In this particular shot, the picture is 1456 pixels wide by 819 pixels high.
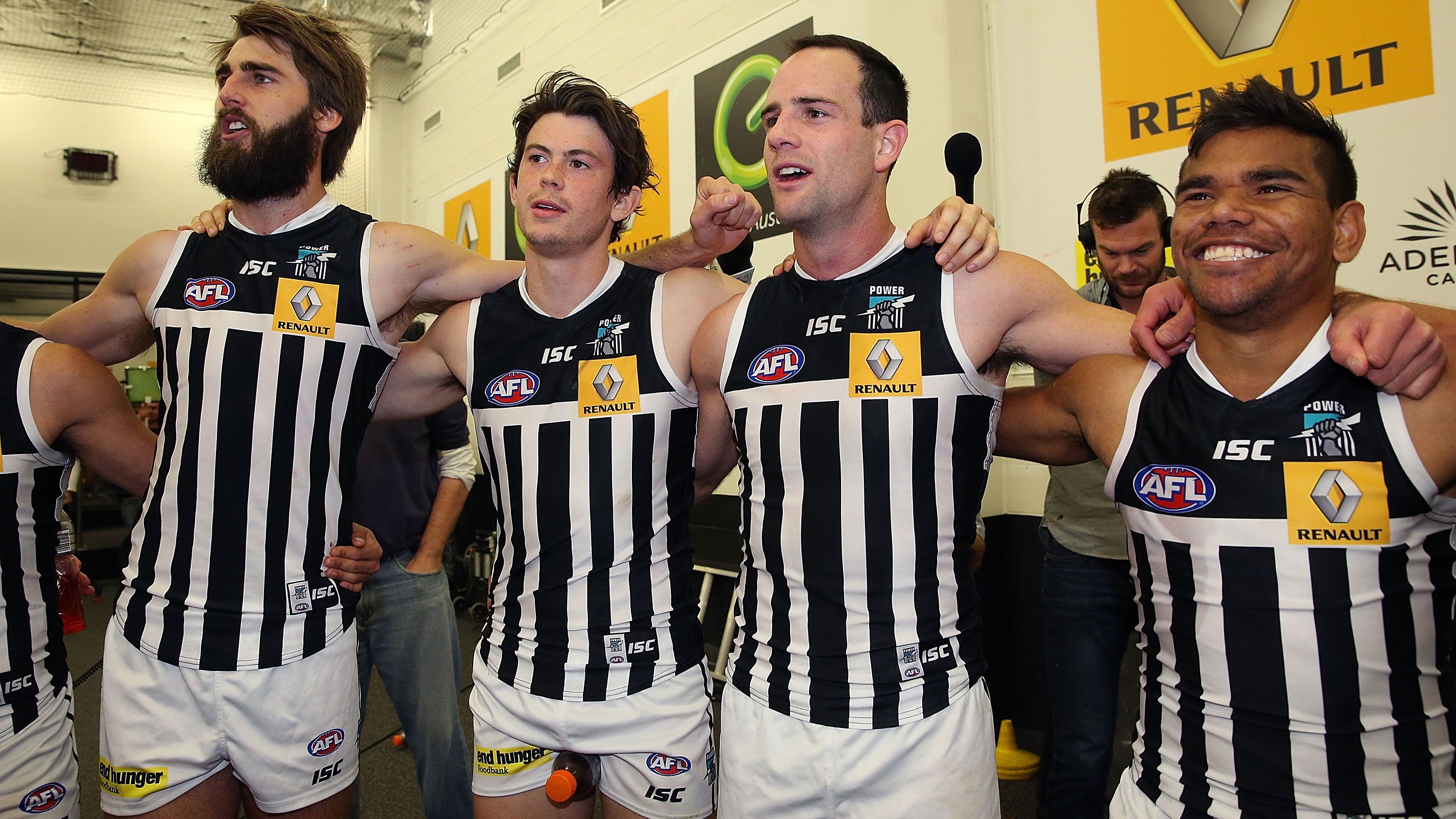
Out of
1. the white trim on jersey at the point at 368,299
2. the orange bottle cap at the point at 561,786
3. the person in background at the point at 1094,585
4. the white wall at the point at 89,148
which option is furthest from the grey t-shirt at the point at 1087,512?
the white wall at the point at 89,148

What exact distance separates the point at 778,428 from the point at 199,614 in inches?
47.9

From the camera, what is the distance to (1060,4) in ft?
11.9

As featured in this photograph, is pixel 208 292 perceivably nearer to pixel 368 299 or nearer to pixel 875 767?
pixel 368 299

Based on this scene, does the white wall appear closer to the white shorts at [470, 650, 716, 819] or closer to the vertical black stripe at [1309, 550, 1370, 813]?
the white shorts at [470, 650, 716, 819]

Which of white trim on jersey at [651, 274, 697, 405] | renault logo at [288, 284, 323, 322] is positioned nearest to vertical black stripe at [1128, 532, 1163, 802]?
white trim on jersey at [651, 274, 697, 405]

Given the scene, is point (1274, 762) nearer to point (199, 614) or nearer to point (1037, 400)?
point (1037, 400)

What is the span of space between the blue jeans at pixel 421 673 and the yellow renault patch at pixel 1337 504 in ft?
7.13

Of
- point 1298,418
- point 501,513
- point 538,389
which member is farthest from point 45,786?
point 1298,418

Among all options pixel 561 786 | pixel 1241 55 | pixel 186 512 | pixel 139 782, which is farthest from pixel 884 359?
pixel 1241 55

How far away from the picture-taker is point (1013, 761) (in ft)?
11.5

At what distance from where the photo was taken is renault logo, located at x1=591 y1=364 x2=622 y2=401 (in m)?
1.82

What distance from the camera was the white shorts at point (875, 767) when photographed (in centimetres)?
→ 150

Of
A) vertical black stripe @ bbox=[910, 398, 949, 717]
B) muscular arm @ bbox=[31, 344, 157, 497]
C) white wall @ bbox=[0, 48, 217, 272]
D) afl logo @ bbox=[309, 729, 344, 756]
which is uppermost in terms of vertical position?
white wall @ bbox=[0, 48, 217, 272]

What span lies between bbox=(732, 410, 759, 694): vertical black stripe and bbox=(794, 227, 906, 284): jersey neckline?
323 millimetres
